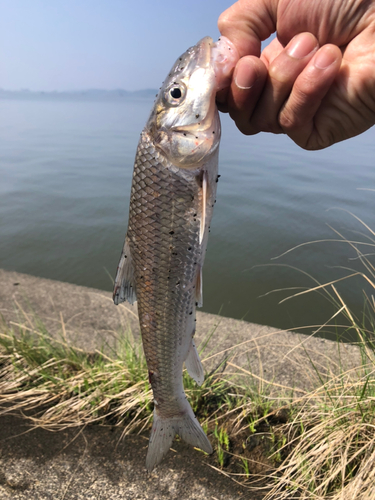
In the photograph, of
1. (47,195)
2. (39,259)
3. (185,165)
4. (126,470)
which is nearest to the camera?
(185,165)

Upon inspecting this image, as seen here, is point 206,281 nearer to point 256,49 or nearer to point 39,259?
point 39,259

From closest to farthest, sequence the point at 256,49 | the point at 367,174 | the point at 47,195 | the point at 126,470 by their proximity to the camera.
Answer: the point at 256,49, the point at 126,470, the point at 47,195, the point at 367,174

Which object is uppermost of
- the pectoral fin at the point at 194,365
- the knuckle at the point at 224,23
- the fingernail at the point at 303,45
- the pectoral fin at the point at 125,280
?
the knuckle at the point at 224,23

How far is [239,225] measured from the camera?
8328mm

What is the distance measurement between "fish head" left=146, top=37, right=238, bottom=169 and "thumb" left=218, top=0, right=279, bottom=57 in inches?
8.1

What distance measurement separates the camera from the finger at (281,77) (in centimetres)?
165

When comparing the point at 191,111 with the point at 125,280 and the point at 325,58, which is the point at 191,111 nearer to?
the point at 325,58

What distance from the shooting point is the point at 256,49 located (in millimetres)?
1881

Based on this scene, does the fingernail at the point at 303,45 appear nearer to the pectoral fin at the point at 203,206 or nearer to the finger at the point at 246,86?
the finger at the point at 246,86

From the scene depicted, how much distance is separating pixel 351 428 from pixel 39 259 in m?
6.36

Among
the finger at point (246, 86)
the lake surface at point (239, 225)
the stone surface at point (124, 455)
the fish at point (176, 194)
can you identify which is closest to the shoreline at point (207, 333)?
the stone surface at point (124, 455)

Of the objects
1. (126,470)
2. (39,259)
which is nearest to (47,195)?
(39,259)

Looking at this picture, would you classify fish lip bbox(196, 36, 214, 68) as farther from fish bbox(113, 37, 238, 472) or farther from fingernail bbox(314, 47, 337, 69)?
fingernail bbox(314, 47, 337, 69)

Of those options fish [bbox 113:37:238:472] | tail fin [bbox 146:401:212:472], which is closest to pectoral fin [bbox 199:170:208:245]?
fish [bbox 113:37:238:472]
